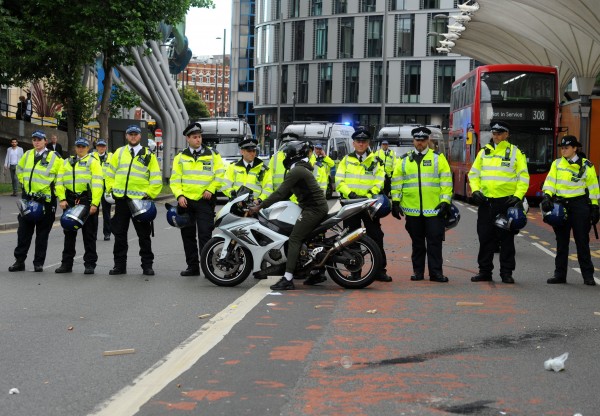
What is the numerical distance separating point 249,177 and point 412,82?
69.3 m

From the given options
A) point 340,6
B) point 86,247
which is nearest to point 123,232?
point 86,247

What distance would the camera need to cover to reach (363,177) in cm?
1315

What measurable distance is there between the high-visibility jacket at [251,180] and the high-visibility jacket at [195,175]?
135mm

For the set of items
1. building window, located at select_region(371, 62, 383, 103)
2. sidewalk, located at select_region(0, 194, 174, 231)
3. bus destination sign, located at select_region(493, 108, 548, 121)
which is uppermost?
building window, located at select_region(371, 62, 383, 103)

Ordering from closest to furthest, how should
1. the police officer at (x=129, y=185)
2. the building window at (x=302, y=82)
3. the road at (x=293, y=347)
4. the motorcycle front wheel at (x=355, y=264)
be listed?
the road at (x=293, y=347)
the motorcycle front wheel at (x=355, y=264)
the police officer at (x=129, y=185)
the building window at (x=302, y=82)

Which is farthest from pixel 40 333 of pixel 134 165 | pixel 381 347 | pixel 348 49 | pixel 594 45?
pixel 348 49

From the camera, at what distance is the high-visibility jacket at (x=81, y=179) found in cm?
1383

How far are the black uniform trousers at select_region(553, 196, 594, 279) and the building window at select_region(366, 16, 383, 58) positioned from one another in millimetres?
69984

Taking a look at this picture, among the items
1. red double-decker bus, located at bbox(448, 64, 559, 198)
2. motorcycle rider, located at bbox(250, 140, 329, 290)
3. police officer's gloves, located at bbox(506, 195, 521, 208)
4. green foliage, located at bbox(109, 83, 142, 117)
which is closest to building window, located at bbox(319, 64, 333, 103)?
green foliage, located at bbox(109, 83, 142, 117)

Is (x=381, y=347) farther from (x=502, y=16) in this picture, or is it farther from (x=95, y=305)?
(x=502, y=16)

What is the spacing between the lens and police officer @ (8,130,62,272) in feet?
45.5

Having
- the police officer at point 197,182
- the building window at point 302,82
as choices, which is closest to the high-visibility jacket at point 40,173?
the police officer at point 197,182

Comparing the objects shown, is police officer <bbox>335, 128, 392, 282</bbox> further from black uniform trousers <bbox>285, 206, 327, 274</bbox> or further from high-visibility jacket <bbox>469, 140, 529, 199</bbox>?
black uniform trousers <bbox>285, 206, 327, 274</bbox>

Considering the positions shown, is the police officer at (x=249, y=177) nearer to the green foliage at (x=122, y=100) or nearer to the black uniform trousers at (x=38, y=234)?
the black uniform trousers at (x=38, y=234)
